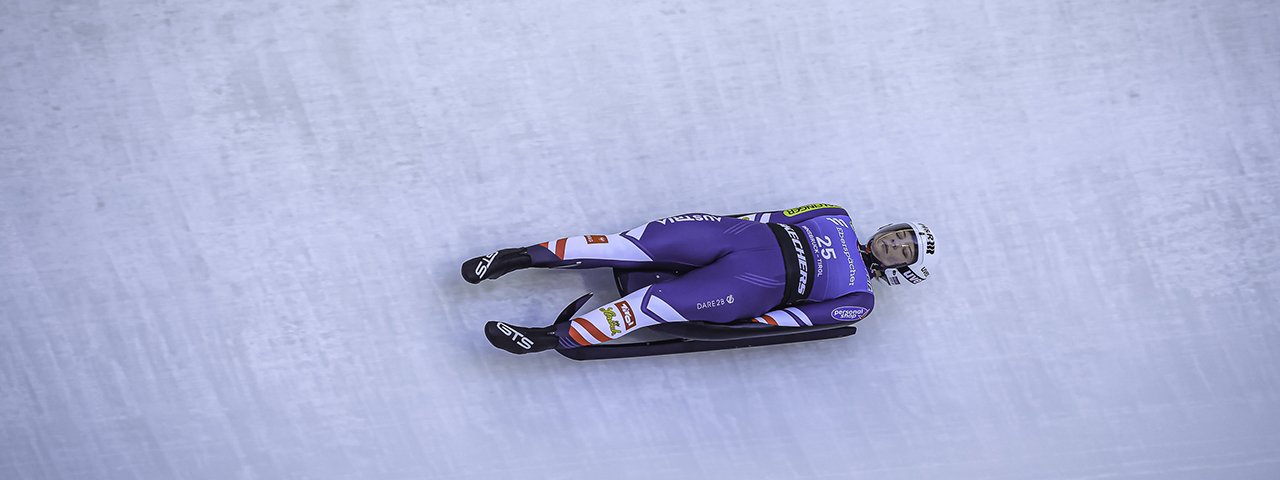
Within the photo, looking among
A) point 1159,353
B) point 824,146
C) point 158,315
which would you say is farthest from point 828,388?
point 158,315

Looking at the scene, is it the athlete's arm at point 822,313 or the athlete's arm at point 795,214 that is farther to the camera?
the athlete's arm at point 795,214

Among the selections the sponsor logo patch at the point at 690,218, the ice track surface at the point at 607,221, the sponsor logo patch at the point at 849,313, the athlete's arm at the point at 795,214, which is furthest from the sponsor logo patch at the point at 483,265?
the sponsor logo patch at the point at 849,313

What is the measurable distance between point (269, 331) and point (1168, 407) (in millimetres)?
3849

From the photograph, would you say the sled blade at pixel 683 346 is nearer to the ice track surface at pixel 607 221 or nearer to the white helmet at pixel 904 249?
the ice track surface at pixel 607 221

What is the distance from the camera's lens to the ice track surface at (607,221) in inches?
148

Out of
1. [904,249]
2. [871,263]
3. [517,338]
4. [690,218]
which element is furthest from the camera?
[871,263]

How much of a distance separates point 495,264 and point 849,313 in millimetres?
1435

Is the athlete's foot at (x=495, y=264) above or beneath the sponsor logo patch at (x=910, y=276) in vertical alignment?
A: above

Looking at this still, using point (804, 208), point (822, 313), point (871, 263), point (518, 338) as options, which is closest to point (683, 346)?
point (822, 313)

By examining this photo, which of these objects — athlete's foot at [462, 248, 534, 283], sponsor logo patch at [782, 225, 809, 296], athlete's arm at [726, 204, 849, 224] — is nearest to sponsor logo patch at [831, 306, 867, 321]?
sponsor logo patch at [782, 225, 809, 296]

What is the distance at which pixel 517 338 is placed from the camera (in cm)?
364

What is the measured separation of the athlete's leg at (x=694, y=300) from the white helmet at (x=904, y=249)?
0.50 metres

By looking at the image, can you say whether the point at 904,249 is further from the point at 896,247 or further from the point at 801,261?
the point at 801,261

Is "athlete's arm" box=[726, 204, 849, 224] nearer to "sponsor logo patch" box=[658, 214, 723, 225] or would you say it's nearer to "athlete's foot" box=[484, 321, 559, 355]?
"sponsor logo patch" box=[658, 214, 723, 225]
